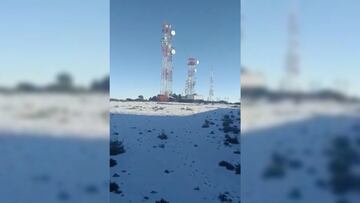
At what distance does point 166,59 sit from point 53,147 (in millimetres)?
1357

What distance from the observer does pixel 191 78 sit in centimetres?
354

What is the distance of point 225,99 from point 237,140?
1.36ft

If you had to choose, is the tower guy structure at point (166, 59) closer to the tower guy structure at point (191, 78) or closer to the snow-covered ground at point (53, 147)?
the tower guy structure at point (191, 78)

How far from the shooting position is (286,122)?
258cm

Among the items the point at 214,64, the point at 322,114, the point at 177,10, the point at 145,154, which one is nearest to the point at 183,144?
the point at 145,154

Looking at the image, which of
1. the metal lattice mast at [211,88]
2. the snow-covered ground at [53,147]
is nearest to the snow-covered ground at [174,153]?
the metal lattice mast at [211,88]

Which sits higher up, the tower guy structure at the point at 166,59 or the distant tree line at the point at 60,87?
the tower guy structure at the point at 166,59

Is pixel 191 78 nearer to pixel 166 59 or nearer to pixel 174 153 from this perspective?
pixel 166 59

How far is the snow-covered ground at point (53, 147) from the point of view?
2451 mm

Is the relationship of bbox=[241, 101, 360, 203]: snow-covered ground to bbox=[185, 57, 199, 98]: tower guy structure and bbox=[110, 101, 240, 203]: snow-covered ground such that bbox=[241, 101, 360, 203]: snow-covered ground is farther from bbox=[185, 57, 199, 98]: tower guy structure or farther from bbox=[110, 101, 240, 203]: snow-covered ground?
bbox=[185, 57, 199, 98]: tower guy structure

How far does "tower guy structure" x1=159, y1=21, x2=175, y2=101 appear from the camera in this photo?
3502 mm

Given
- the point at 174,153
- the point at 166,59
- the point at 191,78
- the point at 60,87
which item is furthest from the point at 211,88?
the point at 60,87

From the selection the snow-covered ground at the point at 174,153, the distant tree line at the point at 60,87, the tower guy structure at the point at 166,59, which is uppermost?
the tower guy structure at the point at 166,59

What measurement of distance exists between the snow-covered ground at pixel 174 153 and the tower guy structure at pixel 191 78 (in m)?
0.12
